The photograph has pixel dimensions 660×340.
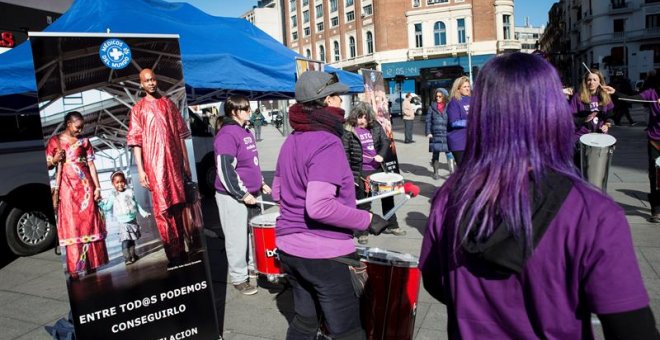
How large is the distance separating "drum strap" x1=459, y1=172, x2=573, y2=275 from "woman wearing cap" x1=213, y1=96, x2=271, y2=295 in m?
3.47

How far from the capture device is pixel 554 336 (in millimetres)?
1319

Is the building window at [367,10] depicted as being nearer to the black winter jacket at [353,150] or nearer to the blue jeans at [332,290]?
the black winter jacket at [353,150]

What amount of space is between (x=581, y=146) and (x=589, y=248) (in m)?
4.38

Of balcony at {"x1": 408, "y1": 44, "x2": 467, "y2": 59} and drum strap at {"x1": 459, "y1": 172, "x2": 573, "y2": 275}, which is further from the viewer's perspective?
balcony at {"x1": 408, "y1": 44, "x2": 467, "y2": 59}

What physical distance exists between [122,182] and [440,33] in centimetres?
5219

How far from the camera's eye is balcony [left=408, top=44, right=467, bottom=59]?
50.4 m

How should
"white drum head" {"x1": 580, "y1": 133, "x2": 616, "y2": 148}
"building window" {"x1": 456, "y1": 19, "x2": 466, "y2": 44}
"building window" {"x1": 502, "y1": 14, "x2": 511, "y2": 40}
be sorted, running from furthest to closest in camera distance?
"building window" {"x1": 456, "y1": 19, "x2": 466, "y2": 44}, "building window" {"x1": 502, "y1": 14, "x2": 511, "y2": 40}, "white drum head" {"x1": 580, "y1": 133, "x2": 616, "y2": 148}

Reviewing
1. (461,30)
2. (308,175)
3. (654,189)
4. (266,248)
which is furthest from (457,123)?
(461,30)

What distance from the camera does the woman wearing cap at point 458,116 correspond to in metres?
6.35

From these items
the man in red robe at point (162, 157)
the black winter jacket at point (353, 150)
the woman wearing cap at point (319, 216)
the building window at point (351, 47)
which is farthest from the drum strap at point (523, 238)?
the building window at point (351, 47)

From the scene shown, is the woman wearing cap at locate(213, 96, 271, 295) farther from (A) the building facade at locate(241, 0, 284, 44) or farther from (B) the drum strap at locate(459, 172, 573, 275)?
(A) the building facade at locate(241, 0, 284, 44)

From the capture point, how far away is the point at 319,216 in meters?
2.49

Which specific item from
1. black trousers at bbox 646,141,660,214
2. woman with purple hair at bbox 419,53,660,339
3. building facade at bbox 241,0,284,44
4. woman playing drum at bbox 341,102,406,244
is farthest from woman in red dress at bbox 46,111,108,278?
building facade at bbox 241,0,284,44

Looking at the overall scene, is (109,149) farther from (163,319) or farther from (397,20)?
(397,20)
